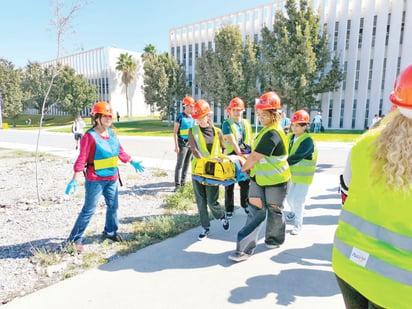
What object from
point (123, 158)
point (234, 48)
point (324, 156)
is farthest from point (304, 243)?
point (234, 48)

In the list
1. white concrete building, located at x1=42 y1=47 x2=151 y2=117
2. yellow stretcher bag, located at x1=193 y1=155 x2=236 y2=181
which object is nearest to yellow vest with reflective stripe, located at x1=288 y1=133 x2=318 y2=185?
yellow stretcher bag, located at x1=193 y1=155 x2=236 y2=181

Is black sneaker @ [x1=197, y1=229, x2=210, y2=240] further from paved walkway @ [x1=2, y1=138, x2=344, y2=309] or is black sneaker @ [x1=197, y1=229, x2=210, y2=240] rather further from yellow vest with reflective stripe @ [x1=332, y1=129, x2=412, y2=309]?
yellow vest with reflective stripe @ [x1=332, y1=129, x2=412, y2=309]

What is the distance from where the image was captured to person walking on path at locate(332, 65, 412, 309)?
3.73ft

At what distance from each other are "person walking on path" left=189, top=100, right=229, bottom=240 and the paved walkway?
0.37m

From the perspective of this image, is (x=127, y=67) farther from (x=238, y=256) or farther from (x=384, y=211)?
(x=384, y=211)

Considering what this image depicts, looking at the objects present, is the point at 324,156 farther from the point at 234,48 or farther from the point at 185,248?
the point at 234,48

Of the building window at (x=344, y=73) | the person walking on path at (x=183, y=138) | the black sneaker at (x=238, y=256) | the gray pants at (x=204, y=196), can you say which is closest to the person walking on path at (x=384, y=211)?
the black sneaker at (x=238, y=256)

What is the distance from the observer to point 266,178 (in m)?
3.32

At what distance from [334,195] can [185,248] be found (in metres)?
3.95

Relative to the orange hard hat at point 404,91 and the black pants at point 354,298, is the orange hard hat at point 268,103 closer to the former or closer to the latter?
the orange hard hat at point 404,91

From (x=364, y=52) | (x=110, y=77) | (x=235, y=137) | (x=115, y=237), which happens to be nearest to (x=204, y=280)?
(x=115, y=237)

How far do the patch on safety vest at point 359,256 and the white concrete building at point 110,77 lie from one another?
5695 centimetres

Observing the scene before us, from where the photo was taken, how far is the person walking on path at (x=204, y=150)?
405 centimetres

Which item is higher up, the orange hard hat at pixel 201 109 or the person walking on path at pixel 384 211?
the orange hard hat at pixel 201 109
